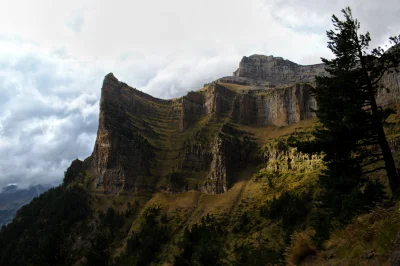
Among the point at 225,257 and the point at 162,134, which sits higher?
the point at 162,134

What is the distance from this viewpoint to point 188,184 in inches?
5438

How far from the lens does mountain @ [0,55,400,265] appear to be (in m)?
86.4

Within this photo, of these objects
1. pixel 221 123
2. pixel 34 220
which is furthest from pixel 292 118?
pixel 34 220

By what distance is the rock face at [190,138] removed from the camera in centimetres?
13800

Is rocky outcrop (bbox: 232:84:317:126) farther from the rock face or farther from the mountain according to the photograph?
the mountain

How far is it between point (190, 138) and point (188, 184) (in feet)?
112

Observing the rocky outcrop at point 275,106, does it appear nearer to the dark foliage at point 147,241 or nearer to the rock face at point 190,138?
the rock face at point 190,138

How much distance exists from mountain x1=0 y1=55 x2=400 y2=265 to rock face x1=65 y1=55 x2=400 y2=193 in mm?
591

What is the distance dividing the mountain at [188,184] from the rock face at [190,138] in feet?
1.94

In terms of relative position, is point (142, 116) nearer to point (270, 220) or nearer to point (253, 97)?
point (253, 97)

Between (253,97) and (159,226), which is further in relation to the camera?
(253,97)

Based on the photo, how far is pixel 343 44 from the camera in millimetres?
22172

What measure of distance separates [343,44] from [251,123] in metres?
157

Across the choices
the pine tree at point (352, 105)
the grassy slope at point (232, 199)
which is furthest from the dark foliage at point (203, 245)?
the pine tree at point (352, 105)
